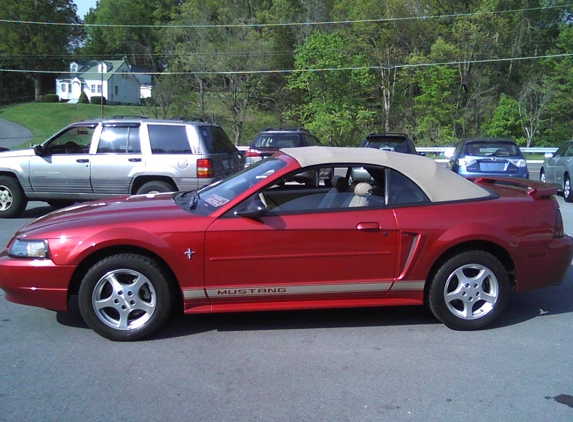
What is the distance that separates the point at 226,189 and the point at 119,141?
19.2ft

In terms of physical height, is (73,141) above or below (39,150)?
above

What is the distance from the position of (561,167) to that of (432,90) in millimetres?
28253

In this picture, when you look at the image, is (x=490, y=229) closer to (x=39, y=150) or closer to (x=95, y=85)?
(x=39, y=150)

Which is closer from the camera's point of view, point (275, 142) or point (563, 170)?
point (563, 170)

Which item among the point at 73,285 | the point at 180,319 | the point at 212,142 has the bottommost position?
the point at 180,319

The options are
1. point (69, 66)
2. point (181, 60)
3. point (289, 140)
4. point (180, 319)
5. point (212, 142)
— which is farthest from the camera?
point (69, 66)

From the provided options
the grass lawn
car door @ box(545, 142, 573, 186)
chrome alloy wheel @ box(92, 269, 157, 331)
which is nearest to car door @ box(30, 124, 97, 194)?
chrome alloy wheel @ box(92, 269, 157, 331)

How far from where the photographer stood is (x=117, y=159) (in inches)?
423

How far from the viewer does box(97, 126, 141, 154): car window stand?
425 inches

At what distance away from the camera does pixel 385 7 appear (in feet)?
157

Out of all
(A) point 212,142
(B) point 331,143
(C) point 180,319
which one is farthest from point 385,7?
(C) point 180,319

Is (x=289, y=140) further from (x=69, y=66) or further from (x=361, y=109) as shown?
(x=69, y=66)

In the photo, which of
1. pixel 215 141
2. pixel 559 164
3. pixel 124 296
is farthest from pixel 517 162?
pixel 124 296

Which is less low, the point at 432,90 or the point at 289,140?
the point at 432,90
